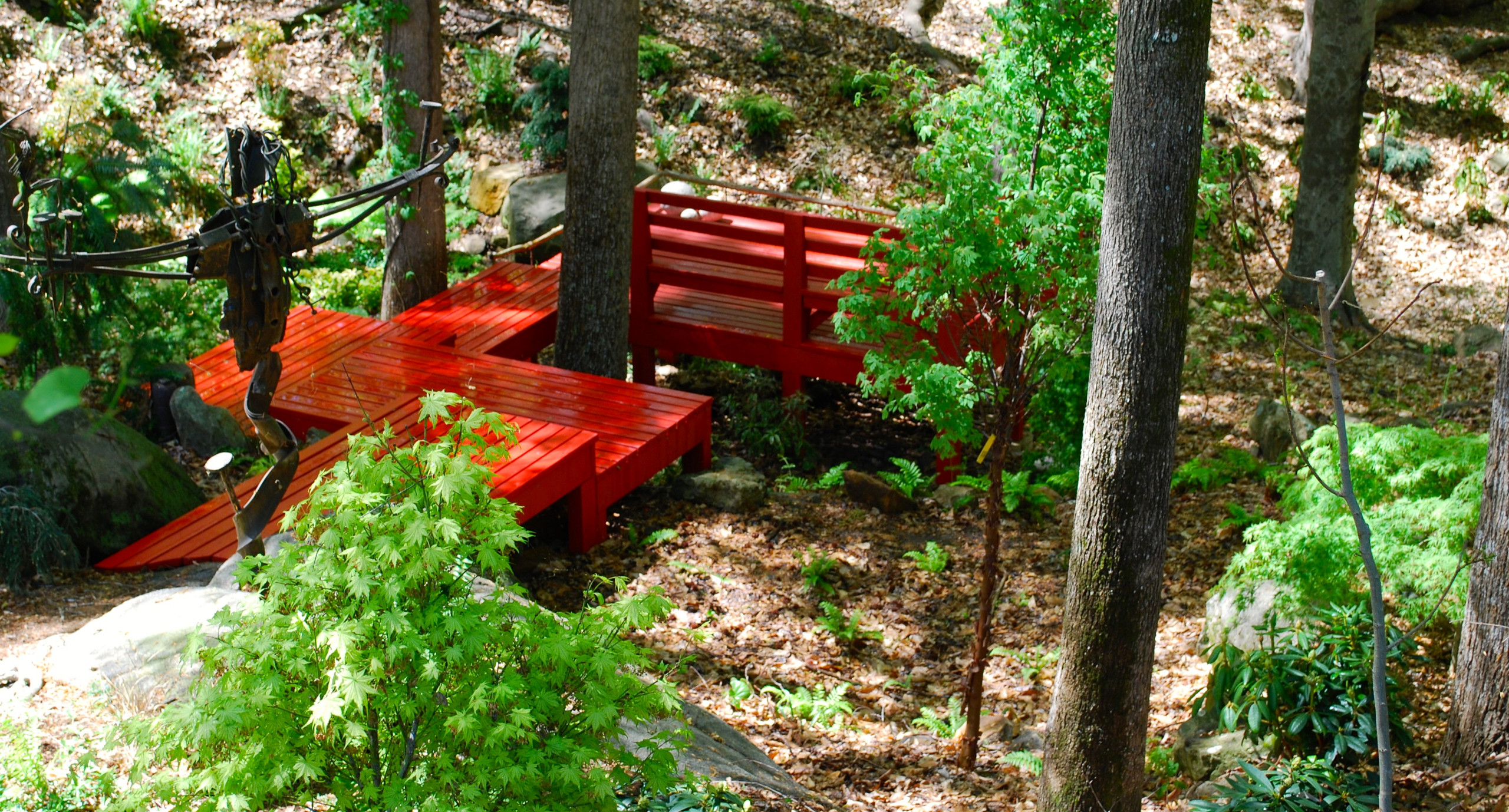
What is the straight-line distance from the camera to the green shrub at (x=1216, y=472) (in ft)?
27.1

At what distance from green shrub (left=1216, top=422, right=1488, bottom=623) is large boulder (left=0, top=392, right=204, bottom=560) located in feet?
19.5

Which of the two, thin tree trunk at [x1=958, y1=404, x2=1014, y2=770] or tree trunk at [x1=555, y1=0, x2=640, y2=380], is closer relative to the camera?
thin tree trunk at [x1=958, y1=404, x2=1014, y2=770]

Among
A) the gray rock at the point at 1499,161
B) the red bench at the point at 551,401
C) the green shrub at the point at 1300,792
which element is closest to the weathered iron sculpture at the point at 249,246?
the red bench at the point at 551,401

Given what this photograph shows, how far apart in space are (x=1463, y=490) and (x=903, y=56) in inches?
392

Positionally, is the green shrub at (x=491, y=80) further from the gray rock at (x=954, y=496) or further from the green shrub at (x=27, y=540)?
the green shrub at (x=27, y=540)

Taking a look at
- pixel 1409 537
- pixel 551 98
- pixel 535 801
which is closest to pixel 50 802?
pixel 535 801

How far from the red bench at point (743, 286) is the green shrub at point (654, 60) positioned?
3.86 metres

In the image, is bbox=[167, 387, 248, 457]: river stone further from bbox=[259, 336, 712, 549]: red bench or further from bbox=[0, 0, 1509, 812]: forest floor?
bbox=[0, 0, 1509, 812]: forest floor

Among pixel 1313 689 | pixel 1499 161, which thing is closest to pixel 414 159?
pixel 1313 689

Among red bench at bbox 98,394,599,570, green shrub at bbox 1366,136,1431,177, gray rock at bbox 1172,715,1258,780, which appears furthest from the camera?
→ green shrub at bbox 1366,136,1431,177

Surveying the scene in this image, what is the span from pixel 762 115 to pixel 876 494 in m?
6.05

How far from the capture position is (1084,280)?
5.18m

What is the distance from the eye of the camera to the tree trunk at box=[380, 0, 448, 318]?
9.34 metres

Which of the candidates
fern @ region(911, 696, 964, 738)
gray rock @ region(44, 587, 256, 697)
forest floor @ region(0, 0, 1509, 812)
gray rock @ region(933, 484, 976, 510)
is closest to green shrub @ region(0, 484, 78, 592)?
forest floor @ region(0, 0, 1509, 812)
